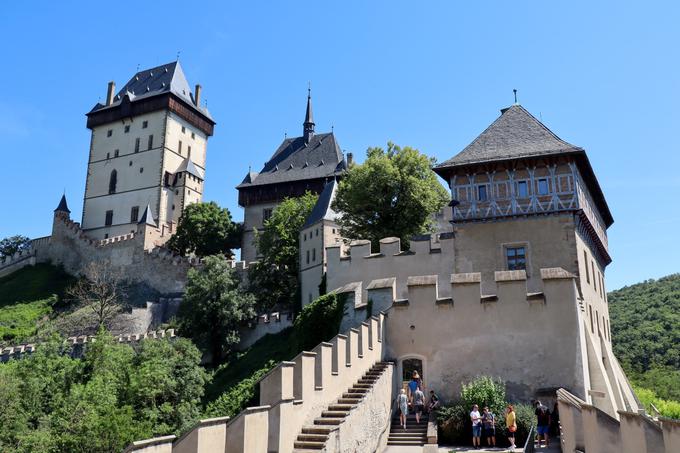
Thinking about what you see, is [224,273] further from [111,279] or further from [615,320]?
[615,320]

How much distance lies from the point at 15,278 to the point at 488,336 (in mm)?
56332

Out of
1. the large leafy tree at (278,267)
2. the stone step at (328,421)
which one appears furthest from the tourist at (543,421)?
the large leafy tree at (278,267)

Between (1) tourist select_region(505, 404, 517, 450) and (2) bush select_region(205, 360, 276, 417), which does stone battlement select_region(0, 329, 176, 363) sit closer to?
(2) bush select_region(205, 360, 276, 417)

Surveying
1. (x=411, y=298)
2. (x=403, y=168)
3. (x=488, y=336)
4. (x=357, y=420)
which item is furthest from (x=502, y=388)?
(x=403, y=168)

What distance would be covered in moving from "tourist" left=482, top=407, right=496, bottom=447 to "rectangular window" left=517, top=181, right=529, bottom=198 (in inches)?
413

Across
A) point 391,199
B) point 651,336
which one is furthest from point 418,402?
point 651,336

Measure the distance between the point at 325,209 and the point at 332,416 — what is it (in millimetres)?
26539

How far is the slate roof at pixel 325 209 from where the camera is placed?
128 ft

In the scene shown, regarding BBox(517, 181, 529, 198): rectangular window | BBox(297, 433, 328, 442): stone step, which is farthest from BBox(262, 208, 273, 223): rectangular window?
BBox(297, 433, 328, 442): stone step

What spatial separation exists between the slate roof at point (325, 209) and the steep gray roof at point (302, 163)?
13568 mm

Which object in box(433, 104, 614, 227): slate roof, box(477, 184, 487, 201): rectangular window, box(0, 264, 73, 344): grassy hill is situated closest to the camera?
box(433, 104, 614, 227): slate roof

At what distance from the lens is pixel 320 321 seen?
23.0 m

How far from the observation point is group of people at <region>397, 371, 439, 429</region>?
53.9 feet

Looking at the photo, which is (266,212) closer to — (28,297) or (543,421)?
(28,297)
